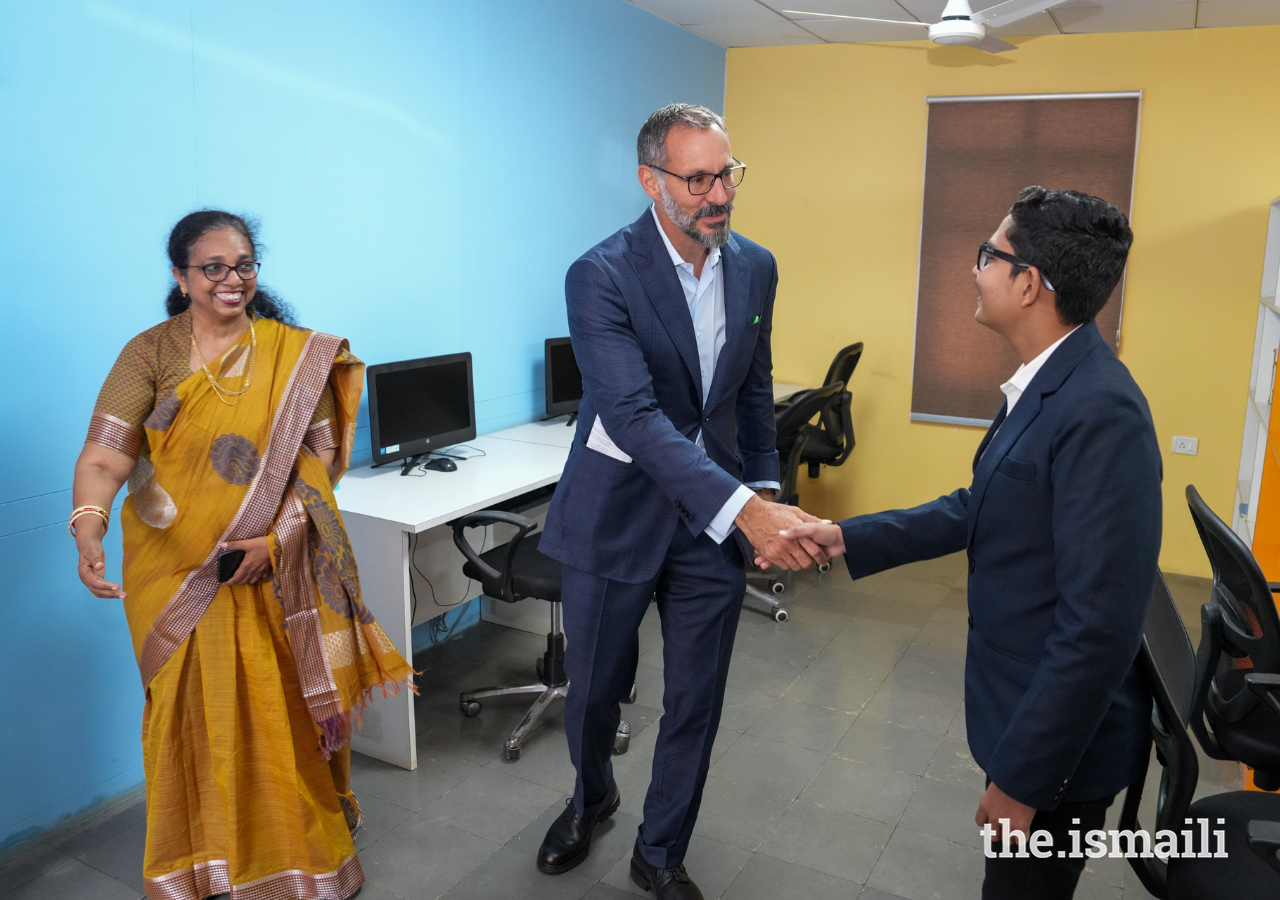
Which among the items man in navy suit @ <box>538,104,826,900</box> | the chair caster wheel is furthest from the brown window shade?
man in navy suit @ <box>538,104,826,900</box>

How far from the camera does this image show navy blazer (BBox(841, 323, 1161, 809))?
132 centimetres

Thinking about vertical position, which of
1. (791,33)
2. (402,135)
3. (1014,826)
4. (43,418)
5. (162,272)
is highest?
(791,33)

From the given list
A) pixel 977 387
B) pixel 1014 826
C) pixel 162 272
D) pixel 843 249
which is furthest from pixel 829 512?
pixel 1014 826

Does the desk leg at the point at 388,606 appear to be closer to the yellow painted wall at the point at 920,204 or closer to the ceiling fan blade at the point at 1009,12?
the ceiling fan blade at the point at 1009,12

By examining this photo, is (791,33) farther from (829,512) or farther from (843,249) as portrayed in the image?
(829,512)

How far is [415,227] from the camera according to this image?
11.5 feet

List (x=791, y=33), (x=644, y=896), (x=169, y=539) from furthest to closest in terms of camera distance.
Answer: (x=791, y=33) < (x=644, y=896) < (x=169, y=539)

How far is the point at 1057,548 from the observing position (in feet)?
4.48

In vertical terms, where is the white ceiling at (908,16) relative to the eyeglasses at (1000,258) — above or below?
above

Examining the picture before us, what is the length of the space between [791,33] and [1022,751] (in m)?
4.46

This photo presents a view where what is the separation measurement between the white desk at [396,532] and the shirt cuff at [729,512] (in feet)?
3.69

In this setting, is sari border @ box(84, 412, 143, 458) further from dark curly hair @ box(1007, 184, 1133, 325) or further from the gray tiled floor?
dark curly hair @ box(1007, 184, 1133, 325)

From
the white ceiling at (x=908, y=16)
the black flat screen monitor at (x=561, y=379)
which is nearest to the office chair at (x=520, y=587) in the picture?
the black flat screen monitor at (x=561, y=379)

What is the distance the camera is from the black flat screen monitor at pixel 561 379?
4.19 metres
